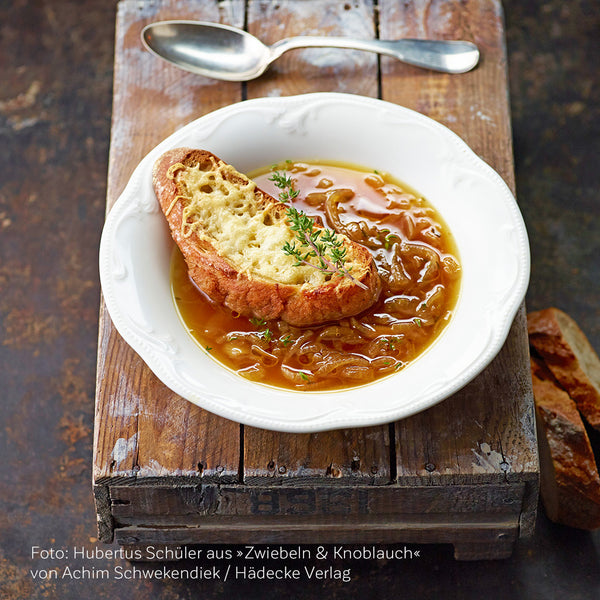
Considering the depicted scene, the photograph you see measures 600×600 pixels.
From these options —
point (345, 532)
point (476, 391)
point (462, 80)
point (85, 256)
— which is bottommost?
point (345, 532)

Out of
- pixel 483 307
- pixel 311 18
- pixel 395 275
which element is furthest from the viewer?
pixel 311 18

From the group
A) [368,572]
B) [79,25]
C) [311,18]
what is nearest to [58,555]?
[368,572]

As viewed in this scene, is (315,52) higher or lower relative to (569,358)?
higher

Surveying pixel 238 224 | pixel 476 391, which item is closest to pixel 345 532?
pixel 476 391

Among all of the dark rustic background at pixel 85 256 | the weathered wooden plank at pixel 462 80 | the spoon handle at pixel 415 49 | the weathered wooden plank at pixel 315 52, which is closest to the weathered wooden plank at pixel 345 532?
the dark rustic background at pixel 85 256

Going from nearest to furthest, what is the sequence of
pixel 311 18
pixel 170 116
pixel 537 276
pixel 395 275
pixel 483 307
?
1. pixel 483 307
2. pixel 395 275
3. pixel 170 116
4. pixel 311 18
5. pixel 537 276

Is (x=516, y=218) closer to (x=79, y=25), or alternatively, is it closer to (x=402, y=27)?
(x=402, y=27)

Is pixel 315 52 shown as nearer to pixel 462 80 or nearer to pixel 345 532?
pixel 462 80
